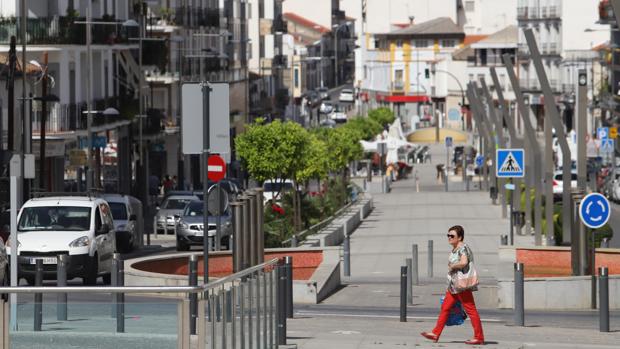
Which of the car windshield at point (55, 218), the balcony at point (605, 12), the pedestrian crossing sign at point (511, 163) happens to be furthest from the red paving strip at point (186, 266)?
the balcony at point (605, 12)

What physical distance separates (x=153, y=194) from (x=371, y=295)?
151ft

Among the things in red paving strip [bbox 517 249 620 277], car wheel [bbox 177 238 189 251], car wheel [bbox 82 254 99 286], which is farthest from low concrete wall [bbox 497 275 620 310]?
car wheel [bbox 177 238 189 251]

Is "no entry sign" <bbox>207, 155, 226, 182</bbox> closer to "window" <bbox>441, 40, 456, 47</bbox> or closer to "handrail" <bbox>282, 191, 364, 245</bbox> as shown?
"handrail" <bbox>282, 191, 364, 245</bbox>

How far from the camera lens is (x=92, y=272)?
29859 mm

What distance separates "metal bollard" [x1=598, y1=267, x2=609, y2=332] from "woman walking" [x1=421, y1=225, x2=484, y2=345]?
2667 mm

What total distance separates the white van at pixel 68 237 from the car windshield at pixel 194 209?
45.6ft

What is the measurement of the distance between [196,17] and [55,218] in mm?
63660

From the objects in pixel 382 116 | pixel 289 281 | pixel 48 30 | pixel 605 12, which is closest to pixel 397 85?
pixel 382 116

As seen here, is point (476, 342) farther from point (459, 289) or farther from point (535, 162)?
point (535, 162)

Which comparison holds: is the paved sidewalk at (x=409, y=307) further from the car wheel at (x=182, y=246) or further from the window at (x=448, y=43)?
the window at (x=448, y=43)

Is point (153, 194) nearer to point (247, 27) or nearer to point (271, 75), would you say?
point (247, 27)

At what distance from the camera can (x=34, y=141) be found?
57.3m

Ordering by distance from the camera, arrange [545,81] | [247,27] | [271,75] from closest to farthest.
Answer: [545,81]
[247,27]
[271,75]

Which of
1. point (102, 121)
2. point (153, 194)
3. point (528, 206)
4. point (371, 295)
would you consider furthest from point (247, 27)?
point (371, 295)
